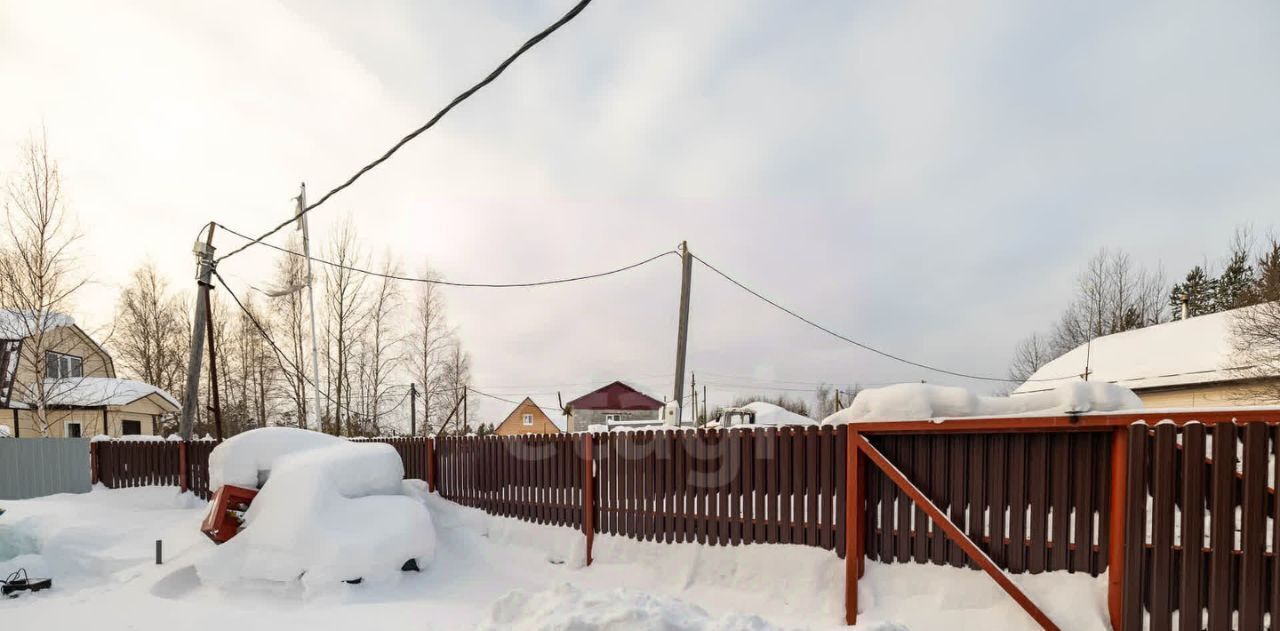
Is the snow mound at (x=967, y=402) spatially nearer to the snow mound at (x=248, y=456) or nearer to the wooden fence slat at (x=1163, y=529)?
the wooden fence slat at (x=1163, y=529)

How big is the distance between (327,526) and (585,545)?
275 centimetres

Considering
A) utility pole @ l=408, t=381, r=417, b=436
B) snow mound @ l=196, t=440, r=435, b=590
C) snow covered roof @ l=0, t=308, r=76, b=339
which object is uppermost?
snow covered roof @ l=0, t=308, r=76, b=339

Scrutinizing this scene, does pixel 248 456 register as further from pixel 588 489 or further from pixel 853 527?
pixel 853 527

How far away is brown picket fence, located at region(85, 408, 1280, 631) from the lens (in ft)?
11.1

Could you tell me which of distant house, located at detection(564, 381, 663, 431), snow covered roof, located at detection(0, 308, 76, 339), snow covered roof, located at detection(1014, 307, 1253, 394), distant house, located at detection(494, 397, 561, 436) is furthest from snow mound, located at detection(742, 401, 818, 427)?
distant house, located at detection(494, 397, 561, 436)

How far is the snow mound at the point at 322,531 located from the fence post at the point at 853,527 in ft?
14.2

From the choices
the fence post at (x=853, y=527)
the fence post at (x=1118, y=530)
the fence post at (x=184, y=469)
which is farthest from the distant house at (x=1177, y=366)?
the fence post at (x=184, y=469)

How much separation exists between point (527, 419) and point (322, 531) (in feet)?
117

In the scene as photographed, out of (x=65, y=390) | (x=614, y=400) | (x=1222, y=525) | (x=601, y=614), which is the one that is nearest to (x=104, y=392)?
(x=65, y=390)

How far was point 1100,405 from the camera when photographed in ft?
12.8

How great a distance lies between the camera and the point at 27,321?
13.6m

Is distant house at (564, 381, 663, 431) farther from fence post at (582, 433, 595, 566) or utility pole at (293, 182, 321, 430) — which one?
fence post at (582, 433, 595, 566)

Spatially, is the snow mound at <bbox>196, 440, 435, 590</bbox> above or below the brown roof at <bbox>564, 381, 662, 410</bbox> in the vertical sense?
above

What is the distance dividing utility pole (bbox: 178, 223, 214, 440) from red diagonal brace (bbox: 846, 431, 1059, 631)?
11670 mm
